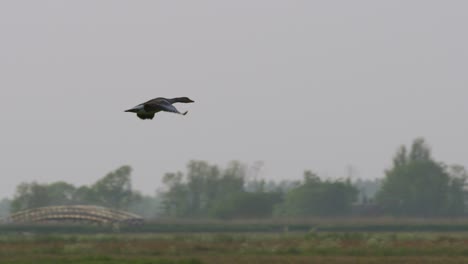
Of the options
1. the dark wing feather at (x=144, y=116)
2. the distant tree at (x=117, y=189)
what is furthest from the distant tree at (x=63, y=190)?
the dark wing feather at (x=144, y=116)

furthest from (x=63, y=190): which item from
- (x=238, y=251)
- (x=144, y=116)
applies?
(x=144, y=116)

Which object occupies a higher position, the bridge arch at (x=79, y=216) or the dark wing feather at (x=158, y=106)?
the bridge arch at (x=79, y=216)

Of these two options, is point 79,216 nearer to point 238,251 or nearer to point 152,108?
point 238,251

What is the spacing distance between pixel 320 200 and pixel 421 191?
1668 centimetres

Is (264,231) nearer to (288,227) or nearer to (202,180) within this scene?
(288,227)

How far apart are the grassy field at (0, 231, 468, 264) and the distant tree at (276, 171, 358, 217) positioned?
1822 inches

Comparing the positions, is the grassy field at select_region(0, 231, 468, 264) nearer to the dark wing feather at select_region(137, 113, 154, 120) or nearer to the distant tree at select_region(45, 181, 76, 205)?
the dark wing feather at select_region(137, 113, 154, 120)

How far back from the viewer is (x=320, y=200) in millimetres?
111062

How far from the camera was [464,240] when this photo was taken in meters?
59.4

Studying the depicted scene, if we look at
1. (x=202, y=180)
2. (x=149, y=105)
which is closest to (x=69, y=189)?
(x=202, y=180)

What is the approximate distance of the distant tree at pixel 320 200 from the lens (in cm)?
10969

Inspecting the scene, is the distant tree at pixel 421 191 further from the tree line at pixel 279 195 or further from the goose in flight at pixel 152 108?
the goose in flight at pixel 152 108

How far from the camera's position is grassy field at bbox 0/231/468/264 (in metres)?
44.9

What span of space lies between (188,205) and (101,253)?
232 feet
